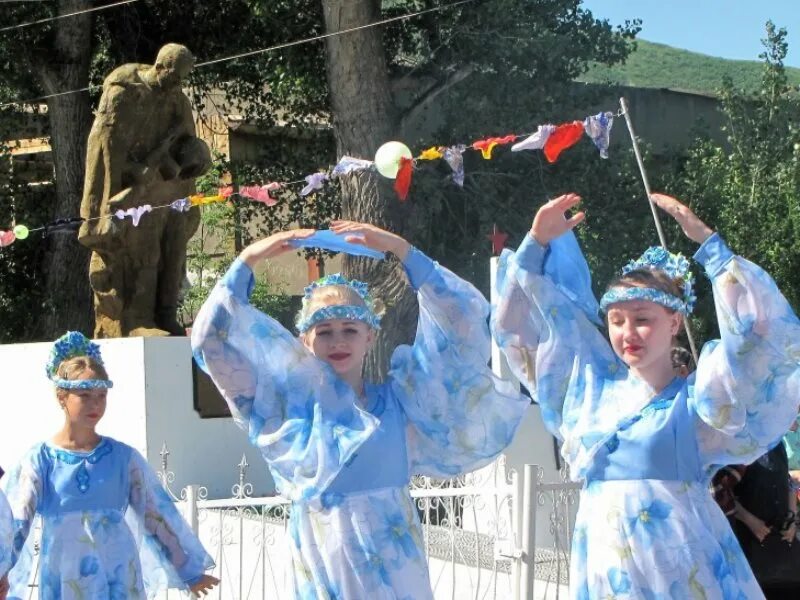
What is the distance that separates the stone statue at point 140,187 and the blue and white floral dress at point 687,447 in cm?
637

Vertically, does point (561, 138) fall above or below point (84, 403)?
above

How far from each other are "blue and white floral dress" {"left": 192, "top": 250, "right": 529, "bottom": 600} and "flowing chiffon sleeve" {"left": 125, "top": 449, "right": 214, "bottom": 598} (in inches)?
44.7

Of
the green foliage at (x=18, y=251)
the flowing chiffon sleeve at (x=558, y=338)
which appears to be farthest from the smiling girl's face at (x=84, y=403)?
the green foliage at (x=18, y=251)

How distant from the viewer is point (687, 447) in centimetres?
346

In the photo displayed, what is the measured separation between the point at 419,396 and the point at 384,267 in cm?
785

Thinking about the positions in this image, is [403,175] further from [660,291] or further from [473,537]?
[660,291]

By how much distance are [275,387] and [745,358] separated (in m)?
1.33

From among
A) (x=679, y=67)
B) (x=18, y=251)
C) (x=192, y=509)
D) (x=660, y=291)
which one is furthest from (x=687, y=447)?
(x=679, y=67)

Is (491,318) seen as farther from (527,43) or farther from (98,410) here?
(527,43)

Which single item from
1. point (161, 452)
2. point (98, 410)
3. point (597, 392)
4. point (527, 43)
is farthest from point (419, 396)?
point (527, 43)

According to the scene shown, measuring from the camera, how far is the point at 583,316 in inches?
151

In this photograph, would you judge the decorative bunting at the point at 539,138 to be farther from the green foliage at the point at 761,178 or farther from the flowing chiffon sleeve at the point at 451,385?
the green foliage at the point at 761,178

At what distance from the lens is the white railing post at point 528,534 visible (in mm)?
5234

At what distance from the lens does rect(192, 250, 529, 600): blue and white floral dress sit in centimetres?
371
